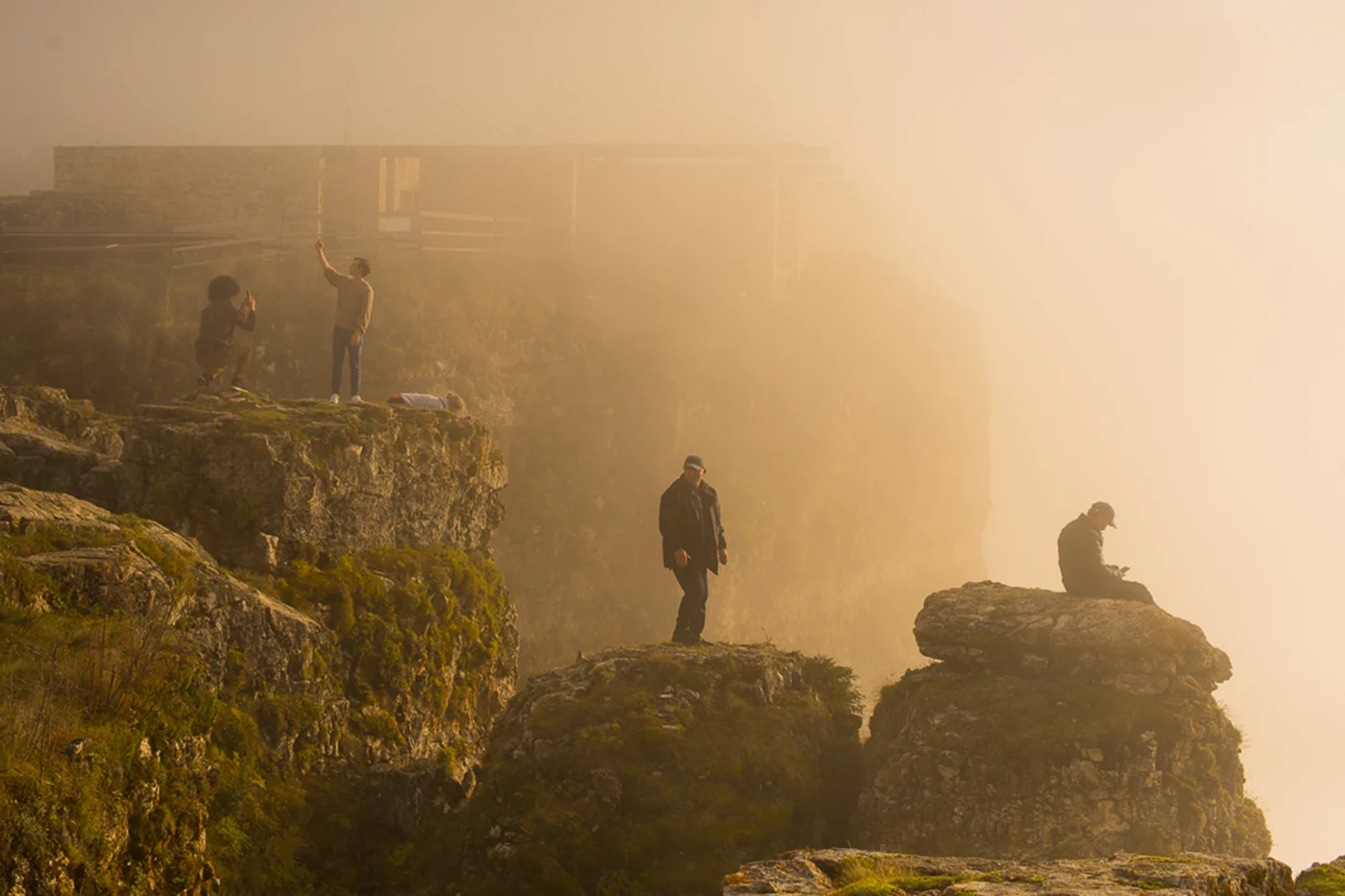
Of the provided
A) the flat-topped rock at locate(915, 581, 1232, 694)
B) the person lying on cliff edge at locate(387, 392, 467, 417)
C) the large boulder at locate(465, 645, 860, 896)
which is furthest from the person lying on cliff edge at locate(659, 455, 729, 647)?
the person lying on cliff edge at locate(387, 392, 467, 417)

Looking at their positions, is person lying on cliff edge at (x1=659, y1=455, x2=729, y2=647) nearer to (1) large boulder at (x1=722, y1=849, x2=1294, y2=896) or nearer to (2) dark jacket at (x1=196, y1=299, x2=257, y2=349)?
(1) large boulder at (x1=722, y1=849, x2=1294, y2=896)

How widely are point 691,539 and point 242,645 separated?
21.2ft

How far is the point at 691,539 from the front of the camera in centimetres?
1465

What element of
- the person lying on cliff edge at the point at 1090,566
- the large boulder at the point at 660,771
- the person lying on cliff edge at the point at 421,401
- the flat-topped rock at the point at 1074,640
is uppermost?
the person lying on cliff edge at the point at 421,401

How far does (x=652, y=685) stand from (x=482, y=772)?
2.14 meters

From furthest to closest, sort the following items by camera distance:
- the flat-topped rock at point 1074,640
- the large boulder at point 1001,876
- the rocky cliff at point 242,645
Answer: the flat-topped rock at point 1074,640, the rocky cliff at point 242,645, the large boulder at point 1001,876

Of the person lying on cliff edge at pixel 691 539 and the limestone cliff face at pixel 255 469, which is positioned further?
the person lying on cliff edge at pixel 691 539

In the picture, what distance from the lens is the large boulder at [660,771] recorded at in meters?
9.62

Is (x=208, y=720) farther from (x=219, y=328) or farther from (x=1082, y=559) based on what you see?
(x=219, y=328)

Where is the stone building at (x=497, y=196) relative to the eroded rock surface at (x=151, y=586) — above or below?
above

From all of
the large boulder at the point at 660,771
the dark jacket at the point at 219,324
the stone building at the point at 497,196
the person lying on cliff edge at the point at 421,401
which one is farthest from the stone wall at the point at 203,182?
the large boulder at the point at 660,771

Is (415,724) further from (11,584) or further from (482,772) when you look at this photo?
(11,584)

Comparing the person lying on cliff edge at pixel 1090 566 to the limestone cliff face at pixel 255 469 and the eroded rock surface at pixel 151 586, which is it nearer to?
the limestone cliff face at pixel 255 469

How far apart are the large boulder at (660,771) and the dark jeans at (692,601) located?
4.87 ft
